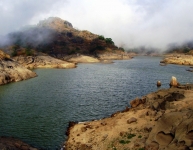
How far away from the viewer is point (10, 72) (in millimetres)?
71125

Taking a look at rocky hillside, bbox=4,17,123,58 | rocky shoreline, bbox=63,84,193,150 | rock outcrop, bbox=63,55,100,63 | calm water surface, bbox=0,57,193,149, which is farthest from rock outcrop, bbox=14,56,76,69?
rocky shoreline, bbox=63,84,193,150

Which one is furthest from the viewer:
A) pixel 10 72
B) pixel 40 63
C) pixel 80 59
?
pixel 80 59

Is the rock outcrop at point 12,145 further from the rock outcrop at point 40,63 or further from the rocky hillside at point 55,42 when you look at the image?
the rocky hillside at point 55,42

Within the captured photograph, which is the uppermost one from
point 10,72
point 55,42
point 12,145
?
point 55,42

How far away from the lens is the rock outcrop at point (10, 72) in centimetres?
6788

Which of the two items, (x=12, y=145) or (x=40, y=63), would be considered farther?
(x=40, y=63)

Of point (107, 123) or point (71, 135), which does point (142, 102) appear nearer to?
point (107, 123)

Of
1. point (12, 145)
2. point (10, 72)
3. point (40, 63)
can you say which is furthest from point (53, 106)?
point (40, 63)

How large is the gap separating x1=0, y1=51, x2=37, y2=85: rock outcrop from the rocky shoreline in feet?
143

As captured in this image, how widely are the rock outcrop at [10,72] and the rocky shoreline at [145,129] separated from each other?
143ft

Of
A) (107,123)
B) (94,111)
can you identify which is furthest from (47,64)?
(107,123)

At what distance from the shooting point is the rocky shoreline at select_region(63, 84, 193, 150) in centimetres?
1939

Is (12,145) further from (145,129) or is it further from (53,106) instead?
(53,106)

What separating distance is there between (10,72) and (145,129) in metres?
57.7
